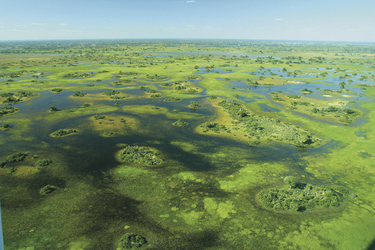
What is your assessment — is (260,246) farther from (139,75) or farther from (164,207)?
(139,75)

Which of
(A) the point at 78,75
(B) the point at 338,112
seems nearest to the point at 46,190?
(B) the point at 338,112

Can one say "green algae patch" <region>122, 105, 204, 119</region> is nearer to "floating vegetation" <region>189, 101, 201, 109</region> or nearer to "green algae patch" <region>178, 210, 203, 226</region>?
"floating vegetation" <region>189, 101, 201, 109</region>

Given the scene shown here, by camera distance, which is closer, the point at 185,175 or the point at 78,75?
the point at 185,175

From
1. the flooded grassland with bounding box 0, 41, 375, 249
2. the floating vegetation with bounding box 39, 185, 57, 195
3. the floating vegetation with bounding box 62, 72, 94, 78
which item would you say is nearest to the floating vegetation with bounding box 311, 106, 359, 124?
the flooded grassland with bounding box 0, 41, 375, 249

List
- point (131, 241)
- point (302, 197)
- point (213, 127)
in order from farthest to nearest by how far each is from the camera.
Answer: point (213, 127) → point (302, 197) → point (131, 241)

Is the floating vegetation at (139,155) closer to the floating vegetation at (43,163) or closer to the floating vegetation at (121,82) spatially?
the floating vegetation at (43,163)

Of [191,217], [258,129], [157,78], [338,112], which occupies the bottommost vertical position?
[191,217]

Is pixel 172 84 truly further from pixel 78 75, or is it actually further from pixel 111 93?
pixel 78 75
